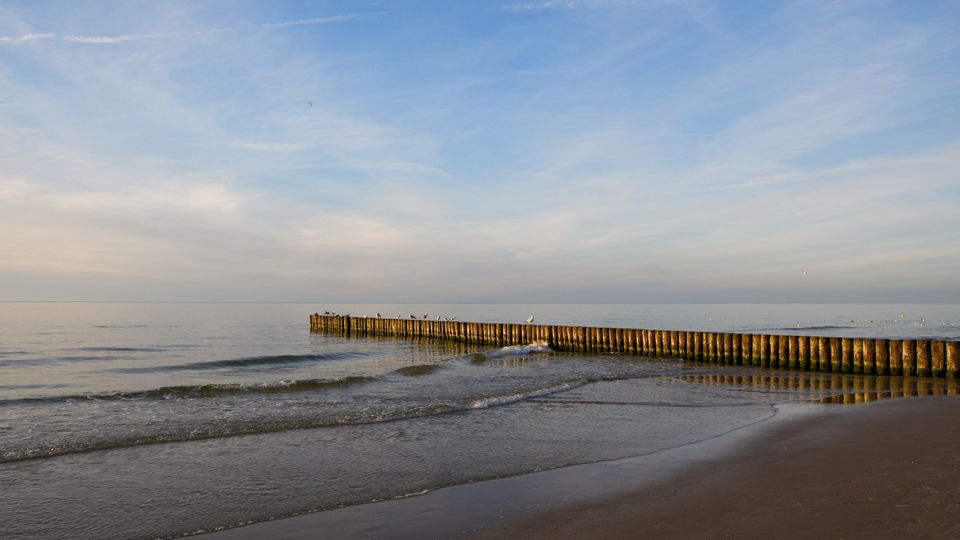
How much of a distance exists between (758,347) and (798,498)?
18.1 meters

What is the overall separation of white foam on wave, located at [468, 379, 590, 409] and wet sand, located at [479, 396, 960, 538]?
5.94m

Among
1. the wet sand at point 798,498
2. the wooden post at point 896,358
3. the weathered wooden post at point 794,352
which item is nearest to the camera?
the wet sand at point 798,498

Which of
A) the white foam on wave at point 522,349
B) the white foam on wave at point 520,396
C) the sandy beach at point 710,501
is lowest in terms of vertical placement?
the white foam on wave at point 522,349

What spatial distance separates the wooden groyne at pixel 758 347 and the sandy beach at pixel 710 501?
11562 mm

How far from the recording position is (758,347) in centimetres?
2284

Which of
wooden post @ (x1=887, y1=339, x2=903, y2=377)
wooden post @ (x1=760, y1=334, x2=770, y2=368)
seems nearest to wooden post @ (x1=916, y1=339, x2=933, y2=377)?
wooden post @ (x1=887, y1=339, x2=903, y2=377)

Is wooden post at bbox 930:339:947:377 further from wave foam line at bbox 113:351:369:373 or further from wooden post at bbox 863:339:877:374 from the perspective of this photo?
wave foam line at bbox 113:351:369:373

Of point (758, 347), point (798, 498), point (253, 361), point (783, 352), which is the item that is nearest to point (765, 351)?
point (758, 347)

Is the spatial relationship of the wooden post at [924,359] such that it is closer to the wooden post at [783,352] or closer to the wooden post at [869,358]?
the wooden post at [869,358]

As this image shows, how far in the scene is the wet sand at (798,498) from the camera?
5.35 metres


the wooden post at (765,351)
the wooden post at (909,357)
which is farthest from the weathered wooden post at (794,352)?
the wooden post at (909,357)

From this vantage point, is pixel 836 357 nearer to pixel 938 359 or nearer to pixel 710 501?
pixel 938 359

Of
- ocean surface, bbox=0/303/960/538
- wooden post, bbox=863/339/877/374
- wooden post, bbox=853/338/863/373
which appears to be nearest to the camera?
ocean surface, bbox=0/303/960/538

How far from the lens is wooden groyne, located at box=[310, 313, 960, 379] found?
18.6 m
